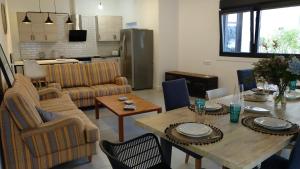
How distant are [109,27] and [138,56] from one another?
6.17 ft

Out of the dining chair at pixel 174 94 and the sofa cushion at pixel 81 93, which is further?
the sofa cushion at pixel 81 93

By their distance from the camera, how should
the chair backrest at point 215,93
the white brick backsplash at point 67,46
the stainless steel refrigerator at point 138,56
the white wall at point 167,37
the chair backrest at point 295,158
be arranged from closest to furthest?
the chair backrest at point 295,158, the chair backrest at point 215,93, the white wall at point 167,37, the stainless steel refrigerator at point 138,56, the white brick backsplash at point 67,46

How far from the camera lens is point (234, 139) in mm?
1473

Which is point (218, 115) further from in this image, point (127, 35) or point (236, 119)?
point (127, 35)

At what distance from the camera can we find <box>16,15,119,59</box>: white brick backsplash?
7.01 metres

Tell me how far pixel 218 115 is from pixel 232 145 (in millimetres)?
570

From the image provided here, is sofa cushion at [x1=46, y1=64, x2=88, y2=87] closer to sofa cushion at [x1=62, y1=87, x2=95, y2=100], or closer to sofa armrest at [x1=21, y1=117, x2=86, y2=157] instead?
sofa cushion at [x1=62, y1=87, x2=95, y2=100]

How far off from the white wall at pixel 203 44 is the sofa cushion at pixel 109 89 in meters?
2.23

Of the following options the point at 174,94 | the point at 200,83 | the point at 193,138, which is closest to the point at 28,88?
the point at 174,94

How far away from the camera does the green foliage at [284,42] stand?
4.32 meters

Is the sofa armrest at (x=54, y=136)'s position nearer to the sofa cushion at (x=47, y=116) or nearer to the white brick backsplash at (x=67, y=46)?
the sofa cushion at (x=47, y=116)

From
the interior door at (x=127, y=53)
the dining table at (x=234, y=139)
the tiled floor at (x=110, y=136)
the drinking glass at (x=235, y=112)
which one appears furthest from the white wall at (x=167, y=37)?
the drinking glass at (x=235, y=112)

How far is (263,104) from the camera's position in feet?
7.43

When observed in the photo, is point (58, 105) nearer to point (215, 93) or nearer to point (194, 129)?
point (215, 93)
